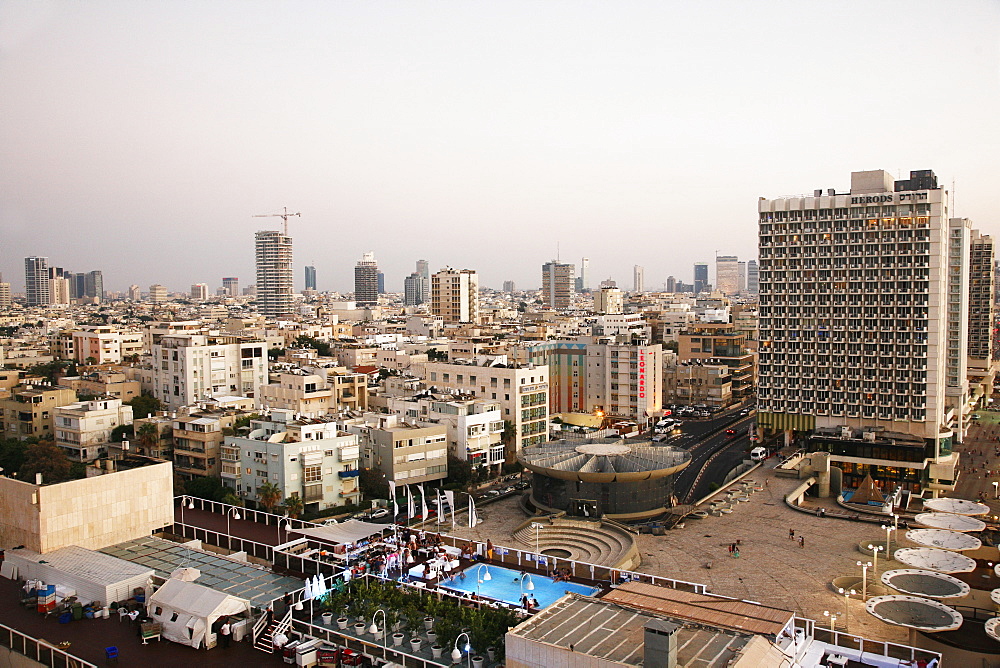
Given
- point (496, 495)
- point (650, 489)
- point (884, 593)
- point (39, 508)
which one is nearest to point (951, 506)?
point (884, 593)

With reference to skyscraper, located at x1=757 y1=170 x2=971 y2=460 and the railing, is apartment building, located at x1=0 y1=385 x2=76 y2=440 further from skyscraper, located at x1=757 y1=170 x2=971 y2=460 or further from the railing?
skyscraper, located at x1=757 y1=170 x2=971 y2=460

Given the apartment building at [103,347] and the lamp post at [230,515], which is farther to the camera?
the apartment building at [103,347]

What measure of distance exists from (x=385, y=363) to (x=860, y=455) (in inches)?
1367

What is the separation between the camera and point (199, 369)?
48094mm

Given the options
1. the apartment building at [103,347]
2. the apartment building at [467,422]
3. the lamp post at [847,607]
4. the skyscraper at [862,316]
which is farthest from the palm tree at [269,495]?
the apartment building at [103,347]

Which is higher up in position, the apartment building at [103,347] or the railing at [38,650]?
the apartment building at [103,347]

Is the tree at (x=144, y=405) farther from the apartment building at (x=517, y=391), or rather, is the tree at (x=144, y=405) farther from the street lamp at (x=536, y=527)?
the street lamp at (x=536, y=527)

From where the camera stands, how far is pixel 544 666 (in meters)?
11.9

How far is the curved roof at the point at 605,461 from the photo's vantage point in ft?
99.5

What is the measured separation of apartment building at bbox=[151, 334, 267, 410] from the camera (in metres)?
47.7

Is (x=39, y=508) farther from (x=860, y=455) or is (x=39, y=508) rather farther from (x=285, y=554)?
(x=860, y=455)

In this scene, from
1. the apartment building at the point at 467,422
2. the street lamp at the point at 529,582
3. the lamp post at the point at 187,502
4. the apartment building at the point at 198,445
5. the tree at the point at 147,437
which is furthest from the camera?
the apartment building at the point at 467,422

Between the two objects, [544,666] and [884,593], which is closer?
[544,666]

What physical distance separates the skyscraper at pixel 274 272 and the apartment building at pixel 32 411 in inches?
3947
